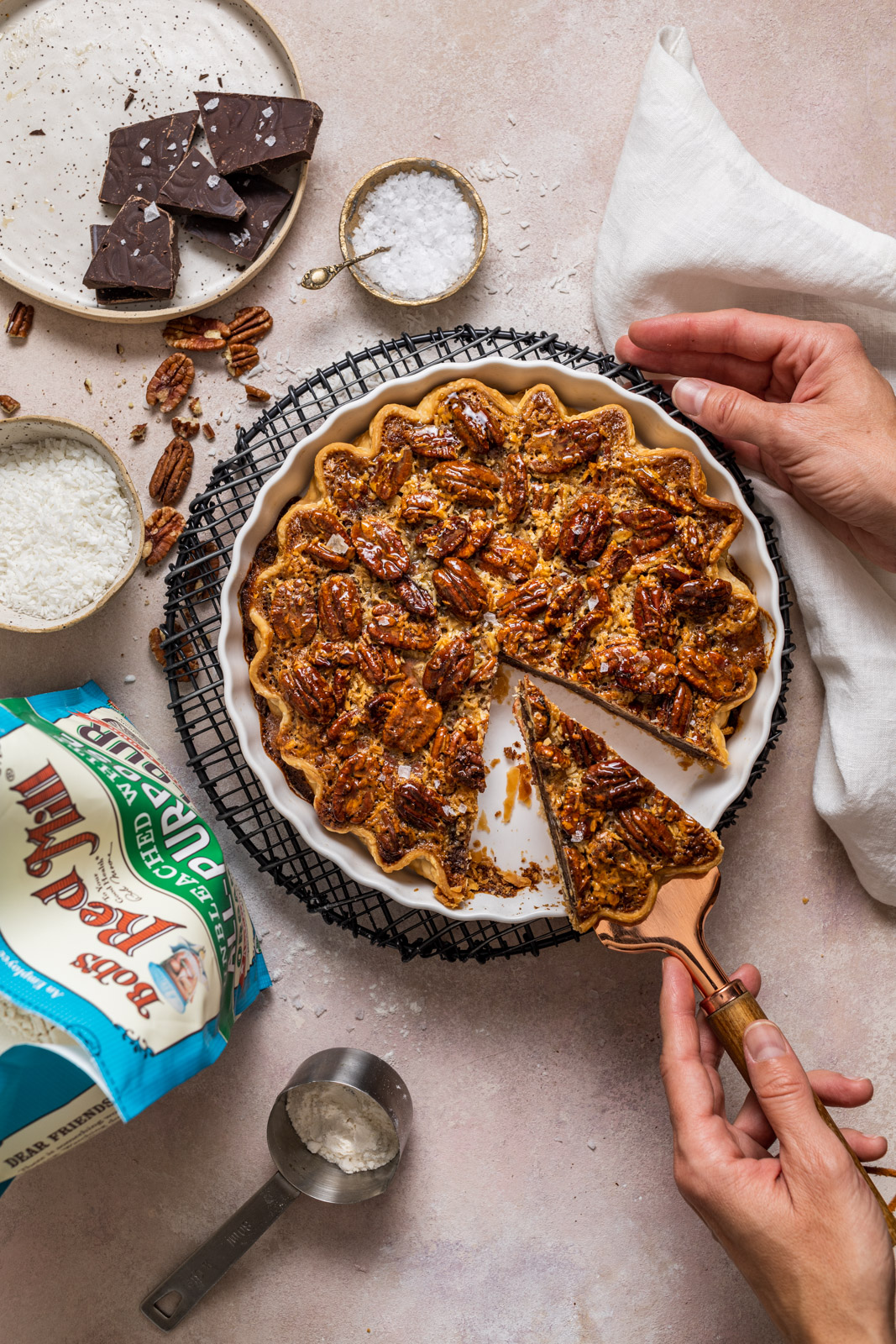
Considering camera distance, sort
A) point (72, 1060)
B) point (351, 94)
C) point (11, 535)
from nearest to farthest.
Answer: point (72, 1060), point (11, 535), point (351, 94)

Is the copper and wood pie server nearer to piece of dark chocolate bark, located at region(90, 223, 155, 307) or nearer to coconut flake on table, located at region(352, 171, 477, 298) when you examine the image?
coconut flake on table, located at region(352, 171, 477, 298)

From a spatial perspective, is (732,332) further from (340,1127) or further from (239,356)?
(340,1127)

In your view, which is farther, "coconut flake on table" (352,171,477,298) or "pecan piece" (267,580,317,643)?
"coconut flake on table" (352,171,477,298)

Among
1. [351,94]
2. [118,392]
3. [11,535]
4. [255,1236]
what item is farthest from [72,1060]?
[351,94]

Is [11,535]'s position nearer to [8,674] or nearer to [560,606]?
[8,674]

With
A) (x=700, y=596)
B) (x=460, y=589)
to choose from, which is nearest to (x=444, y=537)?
(x=460, y=589)

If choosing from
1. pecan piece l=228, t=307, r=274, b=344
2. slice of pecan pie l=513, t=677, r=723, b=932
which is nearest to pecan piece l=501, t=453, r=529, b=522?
slice of pecan pie l=513, t=677, r=723, b=932

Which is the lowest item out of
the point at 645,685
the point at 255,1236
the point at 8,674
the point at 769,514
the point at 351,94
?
the point at 255,1236

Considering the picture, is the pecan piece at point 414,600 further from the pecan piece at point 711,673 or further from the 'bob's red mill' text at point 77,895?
the 'bob's red mill' text at point 77,895
